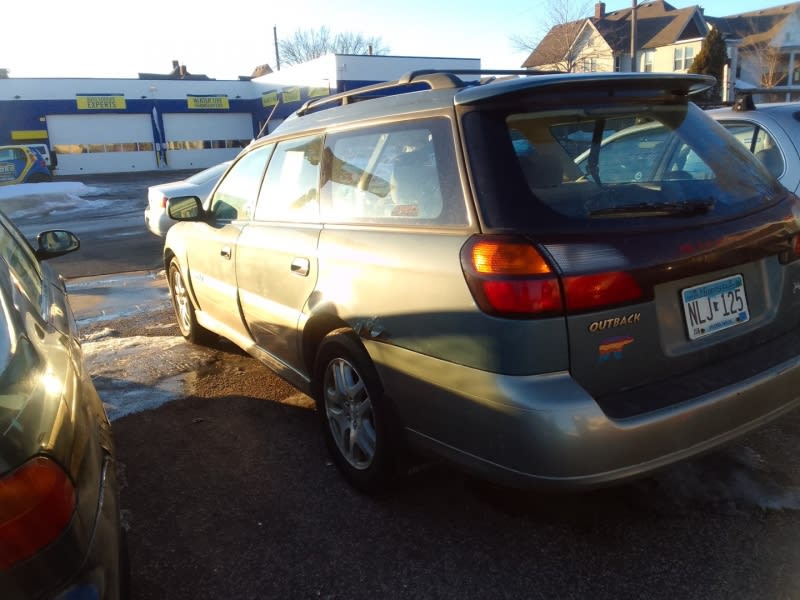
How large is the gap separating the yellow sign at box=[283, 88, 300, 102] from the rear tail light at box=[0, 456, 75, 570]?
37365mm

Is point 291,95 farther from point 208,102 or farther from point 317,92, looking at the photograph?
point 208,102

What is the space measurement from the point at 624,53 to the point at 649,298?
147ft

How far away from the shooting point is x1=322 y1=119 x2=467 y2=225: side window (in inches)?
98.1

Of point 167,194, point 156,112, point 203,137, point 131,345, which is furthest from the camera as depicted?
point 203,137

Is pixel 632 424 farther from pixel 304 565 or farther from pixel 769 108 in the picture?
pixel 769 108

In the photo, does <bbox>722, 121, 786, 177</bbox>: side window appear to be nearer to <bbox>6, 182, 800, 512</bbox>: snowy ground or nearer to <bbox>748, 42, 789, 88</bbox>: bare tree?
<bbox>6, 182, 800, 512</bbox>: snowy ground

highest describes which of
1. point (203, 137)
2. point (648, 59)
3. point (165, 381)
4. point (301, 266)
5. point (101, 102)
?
point (648, 59)

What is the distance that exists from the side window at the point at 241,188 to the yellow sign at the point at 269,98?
37.0 metres

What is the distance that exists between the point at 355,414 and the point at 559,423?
4.03ft

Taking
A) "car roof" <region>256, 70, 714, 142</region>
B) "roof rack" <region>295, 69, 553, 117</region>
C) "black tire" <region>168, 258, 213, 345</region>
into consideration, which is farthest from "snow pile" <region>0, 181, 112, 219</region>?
"car roof" <region>256, 70, 714, 142</region>

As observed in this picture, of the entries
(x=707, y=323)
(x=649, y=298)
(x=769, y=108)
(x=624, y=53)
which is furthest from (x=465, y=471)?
(x=624, y=53)

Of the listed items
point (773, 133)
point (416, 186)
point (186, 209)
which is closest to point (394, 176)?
point (416, 186)

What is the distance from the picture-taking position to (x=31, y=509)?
1.48m

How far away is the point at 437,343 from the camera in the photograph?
239cm
